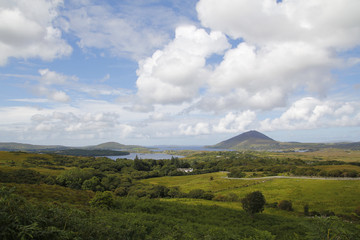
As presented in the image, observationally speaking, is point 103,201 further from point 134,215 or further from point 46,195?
point 46,195

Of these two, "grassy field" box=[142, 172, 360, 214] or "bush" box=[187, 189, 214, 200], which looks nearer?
"grassy field" box=[142, 172, 360, 214]

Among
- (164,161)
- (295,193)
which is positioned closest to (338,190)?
(295,193)

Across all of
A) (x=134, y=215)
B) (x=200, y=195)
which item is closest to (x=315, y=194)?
(x=200, y=195)

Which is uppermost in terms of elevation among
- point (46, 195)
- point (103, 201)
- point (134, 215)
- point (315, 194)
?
point (134, 215)

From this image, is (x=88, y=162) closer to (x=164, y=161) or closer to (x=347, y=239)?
(x=164, y=161)

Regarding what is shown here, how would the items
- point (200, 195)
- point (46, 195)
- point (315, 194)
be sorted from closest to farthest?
point (46, 195) < point (315, 194) < point (200, 195)

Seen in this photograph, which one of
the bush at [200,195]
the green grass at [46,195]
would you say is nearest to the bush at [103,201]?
the green grass at [46,195]

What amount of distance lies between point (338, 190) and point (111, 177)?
8428 centimetres

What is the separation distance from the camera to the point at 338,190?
61.3 m

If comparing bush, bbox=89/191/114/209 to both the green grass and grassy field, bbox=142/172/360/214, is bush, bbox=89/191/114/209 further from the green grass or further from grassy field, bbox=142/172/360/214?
grassy field, bbox=142/172/360/214

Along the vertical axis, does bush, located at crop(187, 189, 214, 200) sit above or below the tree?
below

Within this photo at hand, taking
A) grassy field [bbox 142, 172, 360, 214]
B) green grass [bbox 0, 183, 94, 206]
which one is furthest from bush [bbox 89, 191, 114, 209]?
grassy field [bbox 142, 172, 360, 214]

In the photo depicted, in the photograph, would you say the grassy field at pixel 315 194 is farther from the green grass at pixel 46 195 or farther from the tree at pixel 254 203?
the green grass at pixel 46 195

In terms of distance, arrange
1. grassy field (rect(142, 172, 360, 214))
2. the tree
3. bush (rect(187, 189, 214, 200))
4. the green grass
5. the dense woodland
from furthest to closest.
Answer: bush (rect(187, 189, 214, 200))
grassy field (rect(142, 172, 360, 214))
the green grass
the tree
the dense woodland
